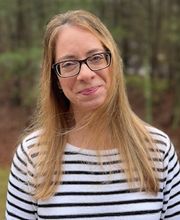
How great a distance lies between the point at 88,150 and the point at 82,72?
0.29 meters

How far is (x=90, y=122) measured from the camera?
75.9 inches

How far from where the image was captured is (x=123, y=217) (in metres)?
1.84

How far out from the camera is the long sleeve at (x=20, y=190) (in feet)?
6.21

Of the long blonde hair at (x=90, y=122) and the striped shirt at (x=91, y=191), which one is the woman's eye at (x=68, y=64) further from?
the striped shirt at (x=91, y=191)

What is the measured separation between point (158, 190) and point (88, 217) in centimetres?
27

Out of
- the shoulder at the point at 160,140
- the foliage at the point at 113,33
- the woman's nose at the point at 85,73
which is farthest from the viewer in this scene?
the foliage at the point at 113,33

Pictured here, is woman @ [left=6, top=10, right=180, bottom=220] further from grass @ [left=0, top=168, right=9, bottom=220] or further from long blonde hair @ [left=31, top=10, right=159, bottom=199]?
grass @ [left=0, top=168, right=9, bottom=220]

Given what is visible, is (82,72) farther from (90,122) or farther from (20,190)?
(20,190)

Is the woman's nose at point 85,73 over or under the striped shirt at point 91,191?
over

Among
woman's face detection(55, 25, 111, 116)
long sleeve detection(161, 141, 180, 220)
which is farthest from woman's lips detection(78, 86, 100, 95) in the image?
long sleeve detection(161, 141, 180, 220)

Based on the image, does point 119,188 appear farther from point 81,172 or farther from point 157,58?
point 157,58

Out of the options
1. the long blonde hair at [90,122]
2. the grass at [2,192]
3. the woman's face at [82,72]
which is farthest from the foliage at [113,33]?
the woman's face at [82,72]

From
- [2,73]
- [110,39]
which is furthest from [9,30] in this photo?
[110,39]

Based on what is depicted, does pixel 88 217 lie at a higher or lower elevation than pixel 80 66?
lower
